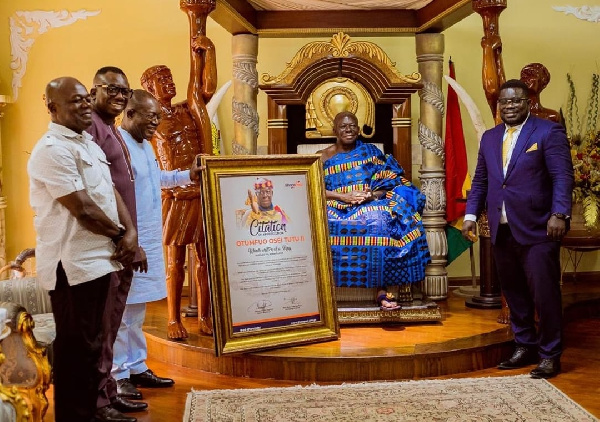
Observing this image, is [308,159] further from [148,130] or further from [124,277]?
[124,277]

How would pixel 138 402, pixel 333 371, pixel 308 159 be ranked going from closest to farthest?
pixel 138 402
pixel 333 371
pixel 308 159

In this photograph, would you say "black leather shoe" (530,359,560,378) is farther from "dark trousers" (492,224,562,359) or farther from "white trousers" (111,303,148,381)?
"white trousers" (111,303,148,381)

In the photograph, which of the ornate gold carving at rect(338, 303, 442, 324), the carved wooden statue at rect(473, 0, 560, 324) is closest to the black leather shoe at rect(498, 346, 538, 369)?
the carved wooden statue at rect(473, 0, 560, 324)

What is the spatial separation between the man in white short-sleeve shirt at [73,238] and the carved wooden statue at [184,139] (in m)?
1.66

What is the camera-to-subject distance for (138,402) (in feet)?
13.8

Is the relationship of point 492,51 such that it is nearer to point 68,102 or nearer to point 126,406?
point 68,102

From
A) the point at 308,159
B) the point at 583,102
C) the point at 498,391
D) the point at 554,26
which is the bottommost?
the point at 498,391

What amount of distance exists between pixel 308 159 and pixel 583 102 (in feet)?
12.4

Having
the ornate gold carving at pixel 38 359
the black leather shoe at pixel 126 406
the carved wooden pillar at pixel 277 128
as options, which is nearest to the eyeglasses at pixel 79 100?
the ornate gold carving at pixel 38 359

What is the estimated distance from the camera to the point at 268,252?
4848 millimetres

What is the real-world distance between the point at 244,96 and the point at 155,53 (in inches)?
50.1

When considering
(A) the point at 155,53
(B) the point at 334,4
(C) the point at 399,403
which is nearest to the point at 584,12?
(B) the point at 334,4

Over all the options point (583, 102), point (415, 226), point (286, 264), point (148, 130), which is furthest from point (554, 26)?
point (148, 130)

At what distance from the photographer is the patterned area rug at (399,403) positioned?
3.97 meters
